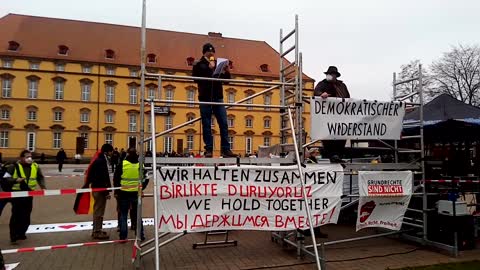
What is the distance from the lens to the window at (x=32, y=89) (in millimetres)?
59188

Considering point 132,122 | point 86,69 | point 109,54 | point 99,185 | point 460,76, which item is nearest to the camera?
point 99,185

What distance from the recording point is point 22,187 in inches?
332

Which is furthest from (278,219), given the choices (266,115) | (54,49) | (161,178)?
(54,49)

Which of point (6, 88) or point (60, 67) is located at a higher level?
point (60, 67)

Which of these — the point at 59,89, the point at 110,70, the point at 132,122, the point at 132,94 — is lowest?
the point at 132,122

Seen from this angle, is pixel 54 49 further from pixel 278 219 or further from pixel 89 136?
pixel 278 219

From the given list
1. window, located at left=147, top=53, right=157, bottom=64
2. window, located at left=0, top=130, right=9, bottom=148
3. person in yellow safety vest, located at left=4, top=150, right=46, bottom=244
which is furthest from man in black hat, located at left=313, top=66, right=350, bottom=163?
window, located at left=0, top=130, right=9, bottom=148

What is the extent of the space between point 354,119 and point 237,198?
8.73 ft

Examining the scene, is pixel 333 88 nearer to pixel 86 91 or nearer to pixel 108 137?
pixel 108 137

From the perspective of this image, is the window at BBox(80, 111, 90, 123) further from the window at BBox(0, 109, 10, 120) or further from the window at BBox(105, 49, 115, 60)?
the window at BBox(0, 109, 10, 120)

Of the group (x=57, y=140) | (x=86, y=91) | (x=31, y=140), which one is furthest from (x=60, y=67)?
(x=31, y=140)

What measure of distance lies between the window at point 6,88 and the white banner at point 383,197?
61845 mm

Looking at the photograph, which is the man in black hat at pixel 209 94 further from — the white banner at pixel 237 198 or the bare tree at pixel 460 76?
the bare tree at pixel 460 76

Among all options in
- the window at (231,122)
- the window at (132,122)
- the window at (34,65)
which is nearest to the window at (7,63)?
the window at (34,65)
